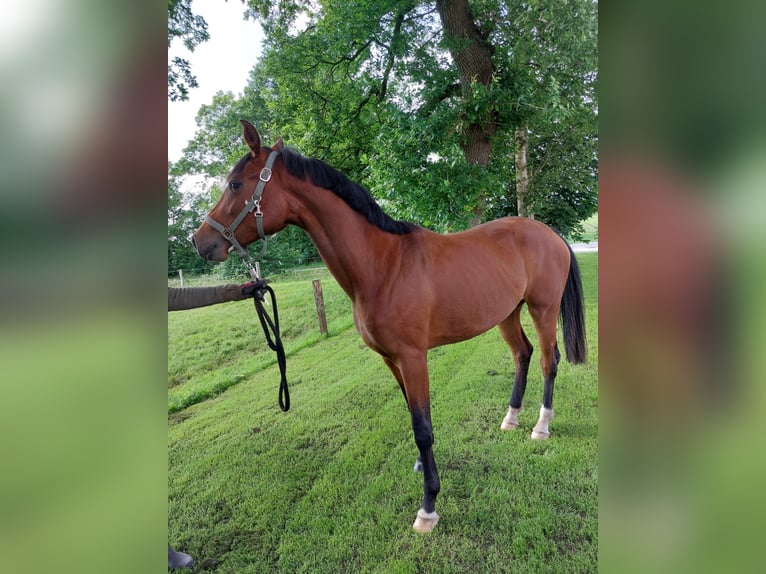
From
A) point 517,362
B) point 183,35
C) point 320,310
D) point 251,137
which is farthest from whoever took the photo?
point 320,310

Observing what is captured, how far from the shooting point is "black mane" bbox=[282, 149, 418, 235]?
186 cm

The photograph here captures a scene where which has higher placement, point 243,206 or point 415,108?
point 415,108

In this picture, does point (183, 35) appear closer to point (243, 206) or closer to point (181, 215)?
point (181, 215)

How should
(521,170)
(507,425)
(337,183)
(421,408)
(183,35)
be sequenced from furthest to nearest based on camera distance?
(521,170) < (507,425) < (183,35) < (421,408) < (337,183)

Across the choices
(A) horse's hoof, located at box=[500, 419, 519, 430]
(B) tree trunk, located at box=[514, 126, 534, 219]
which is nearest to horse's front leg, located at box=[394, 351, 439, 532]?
(A) horse's hoof, located at box=[500, 419, 519, 430]

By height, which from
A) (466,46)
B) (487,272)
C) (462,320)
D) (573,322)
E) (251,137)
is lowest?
(573,322)

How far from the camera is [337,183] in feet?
6.35

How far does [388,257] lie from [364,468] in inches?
58.3

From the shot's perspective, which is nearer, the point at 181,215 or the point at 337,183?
the point at 337,183

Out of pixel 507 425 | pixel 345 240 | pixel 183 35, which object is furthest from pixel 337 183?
pixel 507 425

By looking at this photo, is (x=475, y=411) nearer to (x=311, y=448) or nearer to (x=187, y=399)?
(x=311, y=448)

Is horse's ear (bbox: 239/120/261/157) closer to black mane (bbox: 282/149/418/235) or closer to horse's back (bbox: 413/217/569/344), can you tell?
black mane (bbox: 282/149/418/235)

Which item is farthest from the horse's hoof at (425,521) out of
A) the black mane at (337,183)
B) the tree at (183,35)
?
the tree at (183,35)
